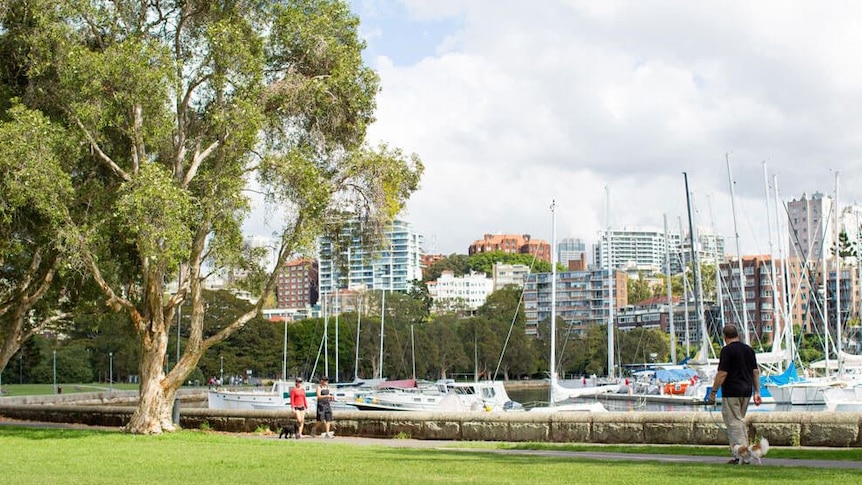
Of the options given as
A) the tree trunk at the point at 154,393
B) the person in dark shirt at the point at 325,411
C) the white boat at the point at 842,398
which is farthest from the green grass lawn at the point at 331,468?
the white boat at the point at 842,398

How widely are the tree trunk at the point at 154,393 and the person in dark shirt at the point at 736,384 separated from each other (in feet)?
60.8

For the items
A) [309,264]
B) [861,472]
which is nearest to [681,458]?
[861,472]

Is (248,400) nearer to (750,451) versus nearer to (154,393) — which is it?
(154,393)

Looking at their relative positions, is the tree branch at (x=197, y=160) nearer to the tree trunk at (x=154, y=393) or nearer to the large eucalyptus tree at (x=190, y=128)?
the large eucalyptus tree at (x=190, y=128)

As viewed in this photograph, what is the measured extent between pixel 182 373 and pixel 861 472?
66.6 feet

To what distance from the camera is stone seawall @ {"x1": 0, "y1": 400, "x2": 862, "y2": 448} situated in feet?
69.6

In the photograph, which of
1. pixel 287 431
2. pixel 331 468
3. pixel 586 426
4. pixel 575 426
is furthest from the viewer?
pixel 287 431

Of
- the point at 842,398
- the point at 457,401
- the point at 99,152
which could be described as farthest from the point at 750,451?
the point at 842,398

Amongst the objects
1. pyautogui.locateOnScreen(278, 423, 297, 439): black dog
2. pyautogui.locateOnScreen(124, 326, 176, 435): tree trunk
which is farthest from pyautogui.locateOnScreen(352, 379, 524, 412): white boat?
pyautogui.locateOnScreen(278, 423, 297, 439): black dog

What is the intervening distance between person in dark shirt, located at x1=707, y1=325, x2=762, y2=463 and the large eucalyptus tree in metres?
15.7

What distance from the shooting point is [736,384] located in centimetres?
1503

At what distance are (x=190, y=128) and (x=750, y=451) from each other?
21.7 metres

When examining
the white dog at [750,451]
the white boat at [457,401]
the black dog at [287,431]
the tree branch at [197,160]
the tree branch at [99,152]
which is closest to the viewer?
the white dog at [750,451]

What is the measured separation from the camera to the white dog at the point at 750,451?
48.9ft
